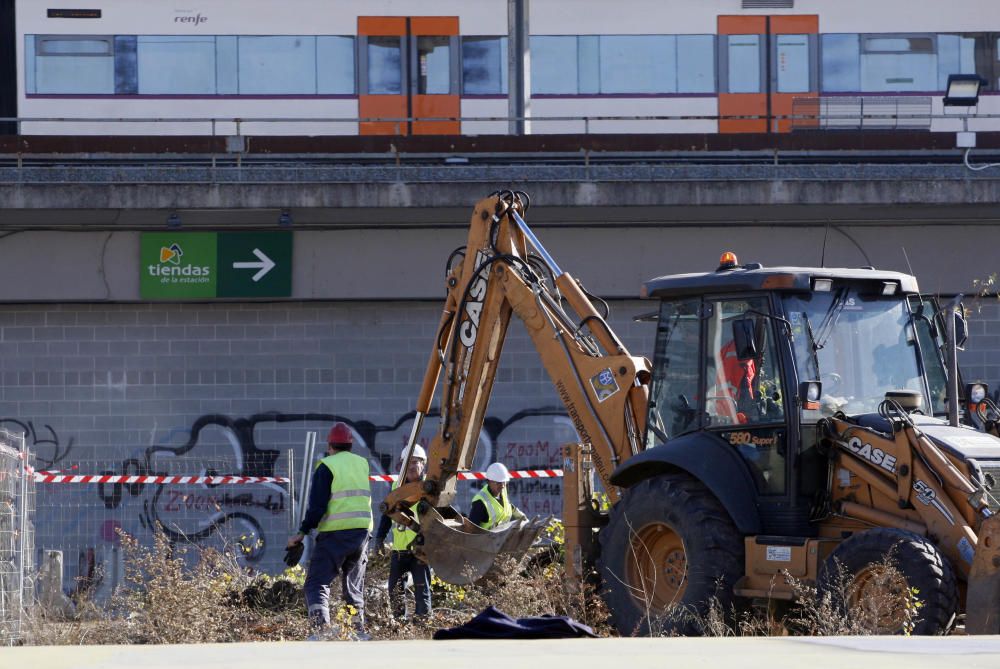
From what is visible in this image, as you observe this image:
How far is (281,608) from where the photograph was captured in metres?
13.0

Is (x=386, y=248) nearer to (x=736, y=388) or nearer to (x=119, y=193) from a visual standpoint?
(x=119, y=193)

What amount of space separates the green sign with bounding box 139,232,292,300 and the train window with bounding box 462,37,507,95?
4.46 m

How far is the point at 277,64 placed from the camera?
21.7m

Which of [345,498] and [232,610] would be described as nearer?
[345,498]

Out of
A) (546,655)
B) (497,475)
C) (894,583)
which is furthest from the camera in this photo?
(497,475)

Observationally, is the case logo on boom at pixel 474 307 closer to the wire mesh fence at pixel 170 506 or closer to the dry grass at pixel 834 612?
the dry grass at pixel 834 612

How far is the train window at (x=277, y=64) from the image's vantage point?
2162 centimetres

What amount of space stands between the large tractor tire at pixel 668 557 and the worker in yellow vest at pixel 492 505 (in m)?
2.92

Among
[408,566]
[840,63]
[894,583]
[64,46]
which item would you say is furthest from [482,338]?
[64,46]

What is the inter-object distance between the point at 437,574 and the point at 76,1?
13.2 meters

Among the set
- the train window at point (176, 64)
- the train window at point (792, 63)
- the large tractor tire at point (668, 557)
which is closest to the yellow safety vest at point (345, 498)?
the large tractor tire at point (668, 557)

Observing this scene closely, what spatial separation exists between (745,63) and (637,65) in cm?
161

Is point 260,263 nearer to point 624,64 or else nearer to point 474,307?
point 624,64

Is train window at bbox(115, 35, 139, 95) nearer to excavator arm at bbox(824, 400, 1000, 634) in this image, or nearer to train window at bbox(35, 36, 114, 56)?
train window at bbox(35, 36, 114, 56)
